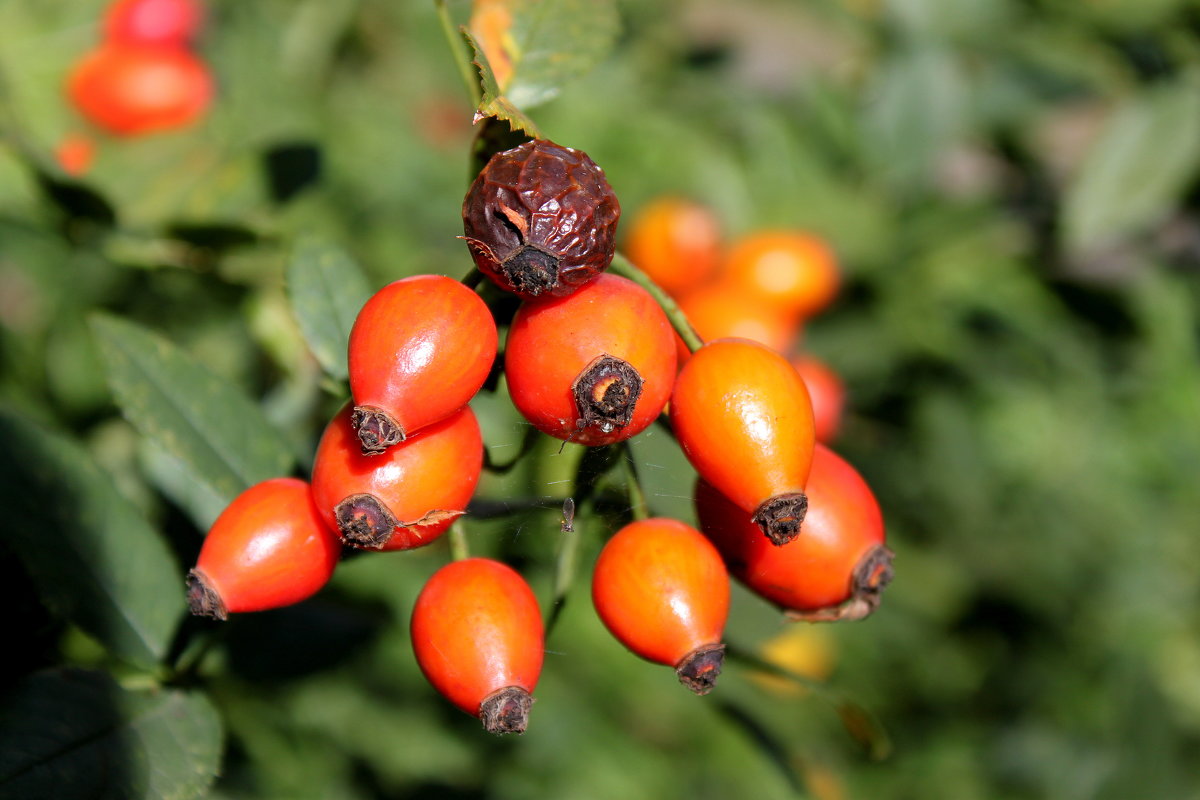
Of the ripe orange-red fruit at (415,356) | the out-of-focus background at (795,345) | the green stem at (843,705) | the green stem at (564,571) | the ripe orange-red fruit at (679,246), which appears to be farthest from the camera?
the ripe orange-red fruit at (679,246)

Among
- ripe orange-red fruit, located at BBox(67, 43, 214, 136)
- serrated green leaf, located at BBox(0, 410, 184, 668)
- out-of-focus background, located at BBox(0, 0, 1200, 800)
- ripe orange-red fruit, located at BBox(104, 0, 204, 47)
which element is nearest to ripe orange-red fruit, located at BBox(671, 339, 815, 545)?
out-of-focus background, located at BBox(0, 0, 1200, 800)

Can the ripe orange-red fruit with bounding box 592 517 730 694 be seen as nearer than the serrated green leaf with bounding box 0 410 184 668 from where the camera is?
Yes

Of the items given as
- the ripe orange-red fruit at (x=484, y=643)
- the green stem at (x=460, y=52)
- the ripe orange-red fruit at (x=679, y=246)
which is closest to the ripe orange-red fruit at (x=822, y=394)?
the ripe orange-red fruit at (x=679, y=246)

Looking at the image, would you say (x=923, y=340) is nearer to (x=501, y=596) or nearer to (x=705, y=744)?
(x=705, y=744)

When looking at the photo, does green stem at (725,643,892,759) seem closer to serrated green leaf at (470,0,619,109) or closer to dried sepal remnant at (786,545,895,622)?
dried sepal remnant at (786,545,895,622)

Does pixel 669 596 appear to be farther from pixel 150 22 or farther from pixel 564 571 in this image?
pixel 150 22

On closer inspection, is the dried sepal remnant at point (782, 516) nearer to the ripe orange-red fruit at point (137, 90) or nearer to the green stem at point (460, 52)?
the green stem at point (460, 52)

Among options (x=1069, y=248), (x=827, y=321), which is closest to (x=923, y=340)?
(x=827, y=321)

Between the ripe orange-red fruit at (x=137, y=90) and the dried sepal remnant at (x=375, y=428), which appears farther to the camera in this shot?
the ripe orange-red fruit at (x=137, y=90)
